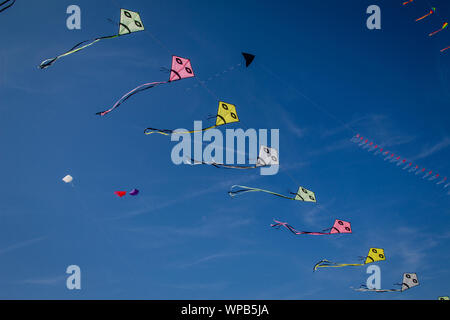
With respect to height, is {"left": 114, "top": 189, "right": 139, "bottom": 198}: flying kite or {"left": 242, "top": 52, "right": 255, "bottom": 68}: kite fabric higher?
{"left": 242, "top": 52, "right": 255, "bottom": 68}: kite fabric

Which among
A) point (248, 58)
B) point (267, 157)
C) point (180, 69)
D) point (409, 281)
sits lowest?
point (409, 281)

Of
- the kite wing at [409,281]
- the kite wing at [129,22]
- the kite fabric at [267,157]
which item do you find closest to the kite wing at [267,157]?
the kite fabric at [267,157]

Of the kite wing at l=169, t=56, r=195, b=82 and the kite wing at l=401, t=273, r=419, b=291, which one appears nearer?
the kite wing at l=169, t=56, r=195, b=82

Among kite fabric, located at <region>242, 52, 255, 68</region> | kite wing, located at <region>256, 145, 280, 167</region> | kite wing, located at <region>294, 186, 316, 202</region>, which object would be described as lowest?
kite wing, located at <region>294, 186, 316, 202</region>

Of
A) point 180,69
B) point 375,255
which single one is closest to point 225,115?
point 180,69

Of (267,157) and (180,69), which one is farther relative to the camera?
(267,157)

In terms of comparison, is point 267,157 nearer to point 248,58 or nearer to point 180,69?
point 248,58

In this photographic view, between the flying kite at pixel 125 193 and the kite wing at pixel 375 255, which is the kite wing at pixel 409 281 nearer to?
the kite wing at pixel 375 255

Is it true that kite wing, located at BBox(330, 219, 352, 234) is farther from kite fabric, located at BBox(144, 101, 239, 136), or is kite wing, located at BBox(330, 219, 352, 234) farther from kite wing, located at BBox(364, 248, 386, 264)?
kite fabric, located at BBox(144, 101, 239, 136)

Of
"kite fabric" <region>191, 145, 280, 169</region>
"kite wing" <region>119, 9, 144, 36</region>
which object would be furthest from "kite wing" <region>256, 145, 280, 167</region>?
"kite wing" <region>119, 9, 144, 36</region>

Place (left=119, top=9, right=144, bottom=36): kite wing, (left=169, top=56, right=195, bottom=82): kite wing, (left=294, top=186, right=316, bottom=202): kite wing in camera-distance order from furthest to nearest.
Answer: (left=294, top=186, right=316, bottom=202): kite wing < (left=169, top=56, right=195, bottom=82): kite wing < (left=119, top=9, right=144, bottom=36): kite wing

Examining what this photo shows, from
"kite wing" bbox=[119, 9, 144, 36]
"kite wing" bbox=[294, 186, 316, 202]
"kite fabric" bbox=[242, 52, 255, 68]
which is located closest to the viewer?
"kite wing" bbox=[119, 9, 144, 36]

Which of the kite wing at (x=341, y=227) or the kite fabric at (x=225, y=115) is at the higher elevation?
the kite fabric at (x=225, y=115)
